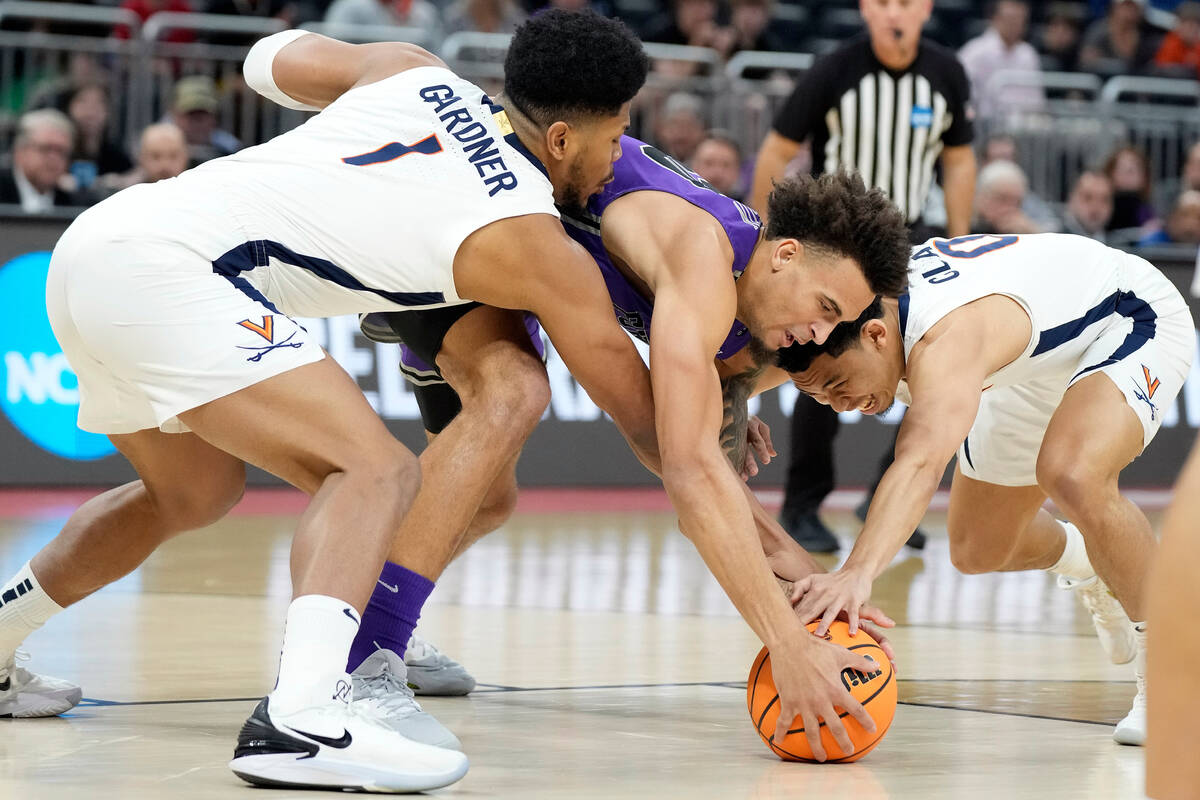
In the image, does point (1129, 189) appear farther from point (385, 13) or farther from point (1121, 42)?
point (385, 13)

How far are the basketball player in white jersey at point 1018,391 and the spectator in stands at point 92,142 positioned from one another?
22.7ft

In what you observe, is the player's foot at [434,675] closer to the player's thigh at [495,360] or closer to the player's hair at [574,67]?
the player's thigh at [495,360]

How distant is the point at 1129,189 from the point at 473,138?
10.3 metres

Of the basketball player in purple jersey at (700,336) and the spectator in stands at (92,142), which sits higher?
the spectator in stands at (92,142)

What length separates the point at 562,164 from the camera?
4.20 meters

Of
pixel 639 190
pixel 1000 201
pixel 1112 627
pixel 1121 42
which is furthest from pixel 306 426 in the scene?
pixel 1121 42

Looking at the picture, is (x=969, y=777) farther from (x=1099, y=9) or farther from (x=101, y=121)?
(x=1099, y=9)

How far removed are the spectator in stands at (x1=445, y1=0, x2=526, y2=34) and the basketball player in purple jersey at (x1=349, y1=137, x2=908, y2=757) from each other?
7.97 meters

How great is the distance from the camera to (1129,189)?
43.4 ft

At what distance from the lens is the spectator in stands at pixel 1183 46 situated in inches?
607

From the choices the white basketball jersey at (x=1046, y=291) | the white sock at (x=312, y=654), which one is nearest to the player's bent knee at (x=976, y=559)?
the white basketball jersey at (x=1046, y=291)

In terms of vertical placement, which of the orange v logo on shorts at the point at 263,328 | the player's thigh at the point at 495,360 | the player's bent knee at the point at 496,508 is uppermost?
the orange v logo on shorts at the point at 263,328

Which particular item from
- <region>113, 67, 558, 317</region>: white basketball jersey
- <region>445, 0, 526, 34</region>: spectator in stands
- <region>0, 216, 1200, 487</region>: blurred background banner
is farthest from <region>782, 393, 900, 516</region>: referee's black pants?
<region>445, 0, 526, 34</region>: spectator in stands

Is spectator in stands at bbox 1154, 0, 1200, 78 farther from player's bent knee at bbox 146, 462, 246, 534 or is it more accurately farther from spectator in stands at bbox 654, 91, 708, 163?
player's bent knee at bbox 146, 462, 246, 534
